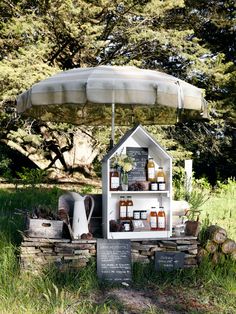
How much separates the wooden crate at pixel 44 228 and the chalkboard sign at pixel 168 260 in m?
0.93

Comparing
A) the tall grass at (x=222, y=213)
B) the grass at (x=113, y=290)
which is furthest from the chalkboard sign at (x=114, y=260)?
the tall grass at (x=222, y=213)

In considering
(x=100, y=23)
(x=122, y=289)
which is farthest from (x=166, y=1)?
(x=122, y=289)

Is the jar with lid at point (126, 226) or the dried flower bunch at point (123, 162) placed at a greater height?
the dried flower bunch at point (123, 162)

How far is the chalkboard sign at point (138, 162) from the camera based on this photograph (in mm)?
4551

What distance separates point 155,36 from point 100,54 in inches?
78.0

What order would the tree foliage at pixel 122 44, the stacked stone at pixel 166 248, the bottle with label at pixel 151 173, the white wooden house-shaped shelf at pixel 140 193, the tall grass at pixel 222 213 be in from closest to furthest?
1. the stacked stone at pixel 166 248
2. the white wooden house-shaped shelf at pixel 140 193
3. the bottle with label at pixel 151 173
4. the tall grass at pixel 222 213
5. the tree foliage at pixel 122 44

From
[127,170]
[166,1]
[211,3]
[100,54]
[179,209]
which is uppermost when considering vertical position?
[211,3]

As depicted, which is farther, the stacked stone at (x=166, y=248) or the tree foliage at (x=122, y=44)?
the tree foliage at (x=122, y=44)

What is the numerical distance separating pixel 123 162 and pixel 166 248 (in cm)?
92

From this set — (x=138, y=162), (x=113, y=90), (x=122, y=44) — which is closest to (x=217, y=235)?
(x=138, y=162)

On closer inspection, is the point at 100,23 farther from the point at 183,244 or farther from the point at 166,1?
the point at 183,244

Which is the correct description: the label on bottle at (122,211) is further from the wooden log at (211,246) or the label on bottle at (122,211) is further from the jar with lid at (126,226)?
the wooden log at (211,246)

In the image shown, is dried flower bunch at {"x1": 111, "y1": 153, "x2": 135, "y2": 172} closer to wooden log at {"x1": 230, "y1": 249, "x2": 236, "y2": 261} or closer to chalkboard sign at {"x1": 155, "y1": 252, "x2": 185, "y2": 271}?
chalkboard sign at {"x1": 155, "y1": 252, "x2": 185, "y2": 271}

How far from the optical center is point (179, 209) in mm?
4793
